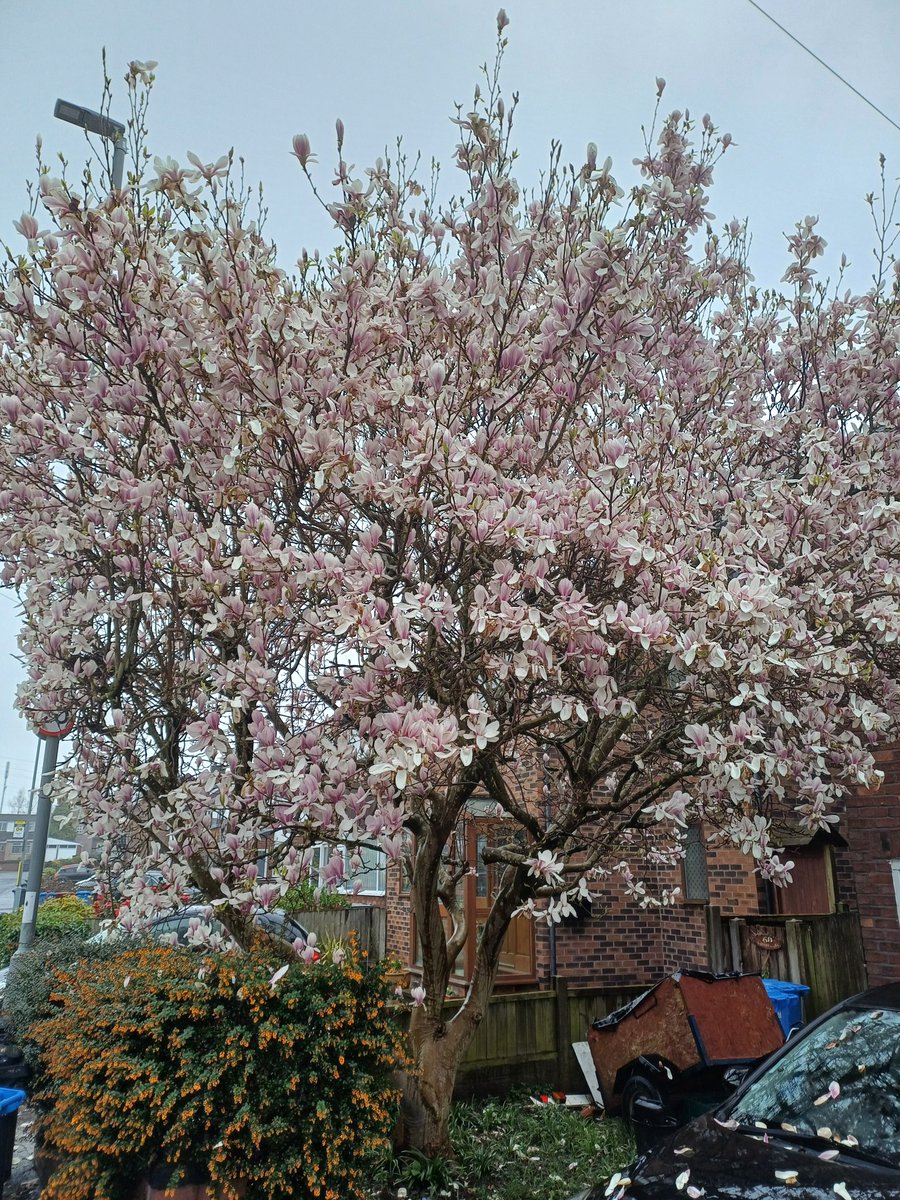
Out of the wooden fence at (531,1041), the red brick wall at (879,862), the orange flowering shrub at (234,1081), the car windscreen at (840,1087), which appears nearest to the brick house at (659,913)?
the wooden fence at (531,1041)

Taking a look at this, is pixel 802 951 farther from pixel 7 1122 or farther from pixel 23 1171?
pixel 23 1171

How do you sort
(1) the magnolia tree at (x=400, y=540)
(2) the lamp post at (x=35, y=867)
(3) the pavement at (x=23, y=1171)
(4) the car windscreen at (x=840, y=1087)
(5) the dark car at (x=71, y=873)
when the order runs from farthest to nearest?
(2) the lamp post at (x=35, y=867) < (5) the dark car at (x=71, y=873) < (3) the pavement at (x=23, y=1171) < (1) the magnolia tree at (x=400, y=540) < (4) the car windscreen at (x=840, y=1087)

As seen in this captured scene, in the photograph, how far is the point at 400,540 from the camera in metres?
4.33

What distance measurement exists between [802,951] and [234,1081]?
5.45 meters

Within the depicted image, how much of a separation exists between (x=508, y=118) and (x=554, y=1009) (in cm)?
762

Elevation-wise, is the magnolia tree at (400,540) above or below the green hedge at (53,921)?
above

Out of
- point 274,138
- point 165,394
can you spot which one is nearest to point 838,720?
point 165,394

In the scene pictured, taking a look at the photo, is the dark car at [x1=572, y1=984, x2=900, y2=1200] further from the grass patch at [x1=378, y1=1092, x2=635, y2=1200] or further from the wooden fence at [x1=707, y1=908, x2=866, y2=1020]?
the wooden fence at [x1=707, y1=908, x2=866, y2=1020]

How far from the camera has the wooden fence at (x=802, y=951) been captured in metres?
7.62

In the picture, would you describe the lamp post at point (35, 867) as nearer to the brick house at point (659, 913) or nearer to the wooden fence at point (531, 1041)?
the brick house at point (659, 913)

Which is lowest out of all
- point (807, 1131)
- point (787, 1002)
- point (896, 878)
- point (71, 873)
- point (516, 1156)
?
point (516, 1156)

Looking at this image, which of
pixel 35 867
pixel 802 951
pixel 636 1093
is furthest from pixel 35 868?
pixel 802 951

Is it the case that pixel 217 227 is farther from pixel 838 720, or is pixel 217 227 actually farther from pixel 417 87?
pixel 838 720

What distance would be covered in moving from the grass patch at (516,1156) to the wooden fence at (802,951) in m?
2.19
